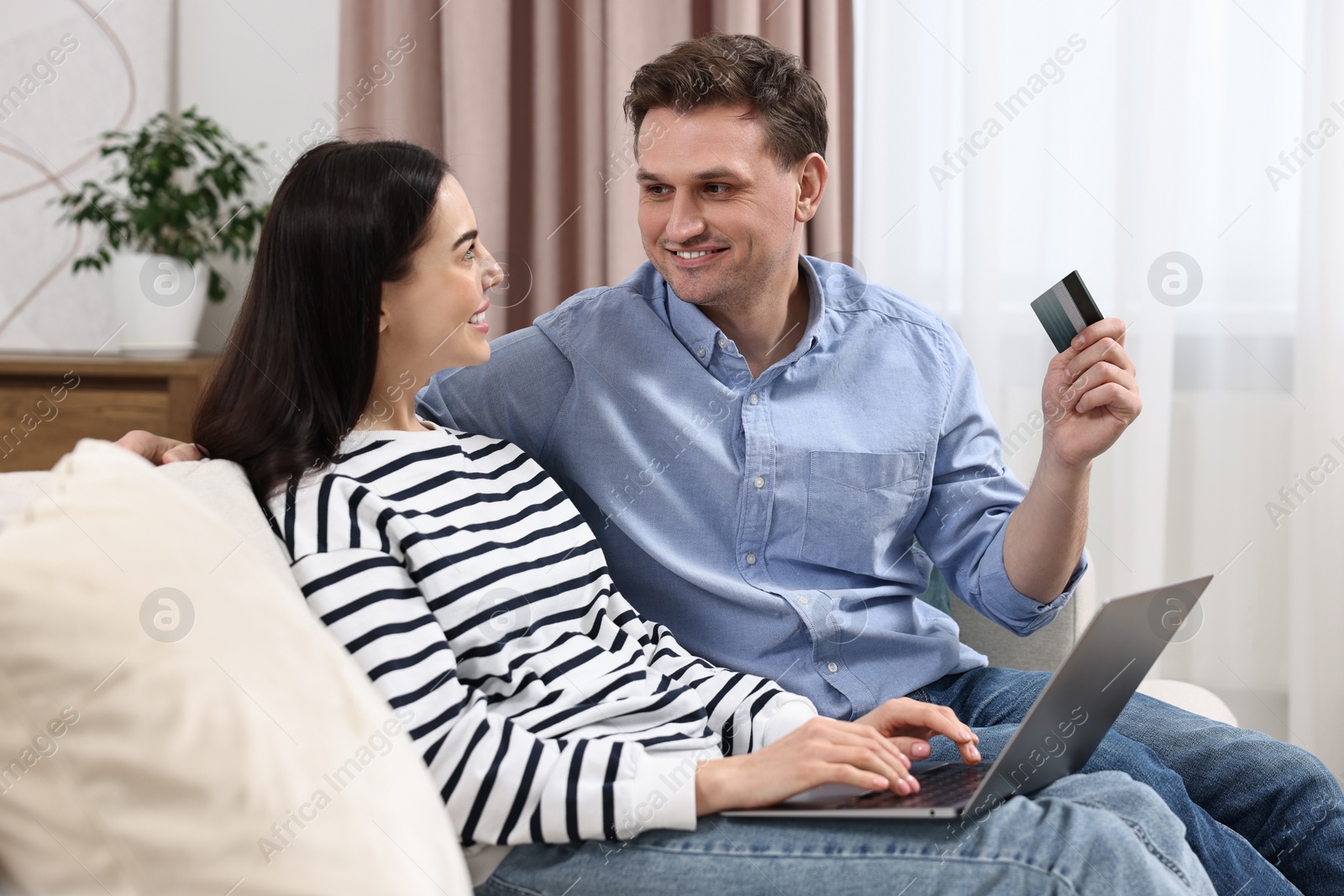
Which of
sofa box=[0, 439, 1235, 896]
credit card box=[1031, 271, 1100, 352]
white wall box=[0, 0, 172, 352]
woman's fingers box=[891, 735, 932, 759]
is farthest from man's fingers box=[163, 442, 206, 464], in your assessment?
white wall box=[0, 0, 172, 352]

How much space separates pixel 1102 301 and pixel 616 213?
90 centimetres

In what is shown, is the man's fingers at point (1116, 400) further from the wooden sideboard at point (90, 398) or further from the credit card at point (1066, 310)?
the wooden sideboard at point (90, 398)

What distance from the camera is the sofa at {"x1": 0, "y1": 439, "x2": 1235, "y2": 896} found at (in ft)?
1.99

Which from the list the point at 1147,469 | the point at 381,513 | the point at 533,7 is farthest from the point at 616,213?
the point at 381,513

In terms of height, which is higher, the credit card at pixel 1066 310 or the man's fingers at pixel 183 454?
the credit card at pixel 1066 310

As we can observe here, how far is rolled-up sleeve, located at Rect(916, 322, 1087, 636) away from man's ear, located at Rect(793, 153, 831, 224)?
0.24 meters

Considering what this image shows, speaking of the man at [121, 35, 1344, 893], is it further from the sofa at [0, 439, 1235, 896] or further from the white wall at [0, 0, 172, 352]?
the white wall at [0, 0, 172, 352]

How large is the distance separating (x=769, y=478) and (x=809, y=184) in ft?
1.38

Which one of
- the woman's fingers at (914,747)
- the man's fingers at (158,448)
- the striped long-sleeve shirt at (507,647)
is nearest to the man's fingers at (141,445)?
the man's fingers at (158,448)

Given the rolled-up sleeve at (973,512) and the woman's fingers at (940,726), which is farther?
the rolled-up sleeve at (973,512)

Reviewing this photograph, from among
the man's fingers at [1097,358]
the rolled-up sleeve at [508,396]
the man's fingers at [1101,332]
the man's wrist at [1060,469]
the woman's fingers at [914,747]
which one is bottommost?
the woman's fingers at [914,747]

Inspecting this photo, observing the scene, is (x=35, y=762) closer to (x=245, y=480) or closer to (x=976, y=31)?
(x=245, y=480)

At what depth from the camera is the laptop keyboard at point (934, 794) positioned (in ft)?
2.84

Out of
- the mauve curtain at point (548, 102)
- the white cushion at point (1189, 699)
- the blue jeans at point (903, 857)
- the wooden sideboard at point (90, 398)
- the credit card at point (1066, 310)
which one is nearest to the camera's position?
the blue jeans at point (903, 857)
